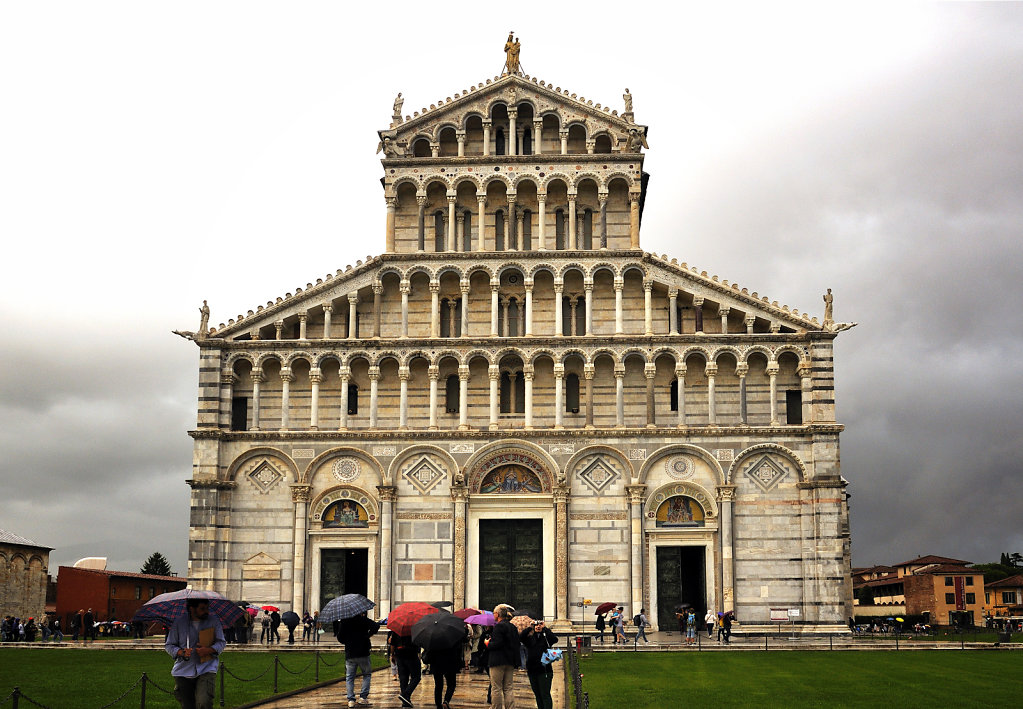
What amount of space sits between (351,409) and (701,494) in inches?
591

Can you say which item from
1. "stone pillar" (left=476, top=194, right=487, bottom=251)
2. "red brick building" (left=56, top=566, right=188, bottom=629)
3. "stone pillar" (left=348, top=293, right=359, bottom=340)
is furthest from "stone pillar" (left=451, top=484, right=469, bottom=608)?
"red brick building" (left=56, top=566, right=188, bottom=629)

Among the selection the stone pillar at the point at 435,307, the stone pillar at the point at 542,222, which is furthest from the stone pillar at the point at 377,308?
the stone pillar at the point at 542,222

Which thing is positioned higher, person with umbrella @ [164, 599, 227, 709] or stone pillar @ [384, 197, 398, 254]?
stone pillar @ [384, 197, 398, 254]

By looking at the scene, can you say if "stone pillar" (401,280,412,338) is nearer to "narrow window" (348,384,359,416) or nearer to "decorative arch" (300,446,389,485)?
"narrow window" (348,384,359,416)

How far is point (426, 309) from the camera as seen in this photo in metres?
48.5

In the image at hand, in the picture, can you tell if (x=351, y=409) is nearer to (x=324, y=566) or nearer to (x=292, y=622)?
(x=324, y=566)

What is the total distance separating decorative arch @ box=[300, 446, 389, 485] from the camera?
45.9 metres

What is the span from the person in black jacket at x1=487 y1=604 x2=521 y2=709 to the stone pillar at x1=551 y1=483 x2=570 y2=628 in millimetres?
24994

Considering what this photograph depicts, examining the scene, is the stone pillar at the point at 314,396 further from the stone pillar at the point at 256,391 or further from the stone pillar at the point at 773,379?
the stone pillar at the point at 773,379

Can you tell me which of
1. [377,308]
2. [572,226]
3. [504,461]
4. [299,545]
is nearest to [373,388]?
[377,308]

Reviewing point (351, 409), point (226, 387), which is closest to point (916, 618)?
point (351, 409)

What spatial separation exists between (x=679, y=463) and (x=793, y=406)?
5.43 metres

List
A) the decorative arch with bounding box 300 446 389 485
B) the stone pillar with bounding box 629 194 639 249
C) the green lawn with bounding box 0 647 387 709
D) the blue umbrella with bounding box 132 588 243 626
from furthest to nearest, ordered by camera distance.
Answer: the stone pillar with bounding box 629 194 639 249
the decorative arch with bounding box 300 446 389 485
the green lawn with bounding box 0 647 387 709
the blue umbrella with bounding box 132 588 243 626

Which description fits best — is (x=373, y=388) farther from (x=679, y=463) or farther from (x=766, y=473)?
(x=766, y=473)
